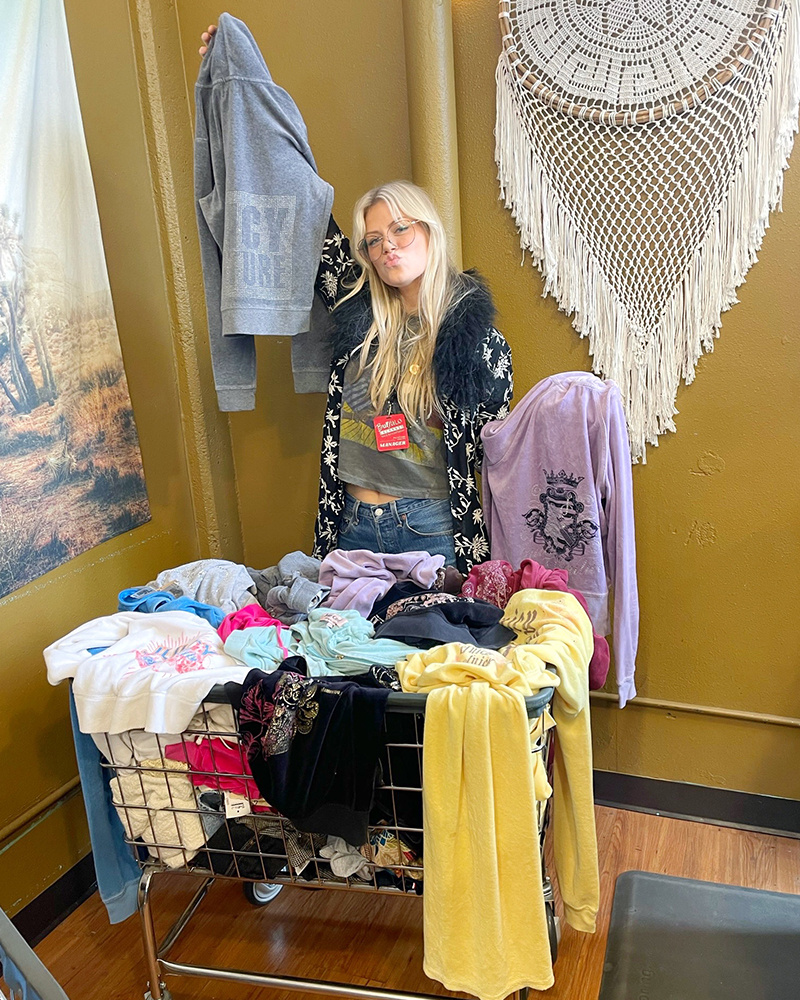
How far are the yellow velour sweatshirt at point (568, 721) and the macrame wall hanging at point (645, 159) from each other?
0.79 m

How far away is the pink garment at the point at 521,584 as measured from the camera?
1.46 metres

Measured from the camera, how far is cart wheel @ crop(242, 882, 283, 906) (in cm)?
191

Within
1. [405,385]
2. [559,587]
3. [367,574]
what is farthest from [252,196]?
[559,587]

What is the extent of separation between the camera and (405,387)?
1.83m

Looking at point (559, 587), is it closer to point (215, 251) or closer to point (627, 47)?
point (215, 251)

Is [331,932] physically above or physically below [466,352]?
below

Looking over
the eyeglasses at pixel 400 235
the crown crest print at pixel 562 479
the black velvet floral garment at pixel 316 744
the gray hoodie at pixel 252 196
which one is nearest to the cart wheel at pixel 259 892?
the black velvet floral garment at pixel 316 744

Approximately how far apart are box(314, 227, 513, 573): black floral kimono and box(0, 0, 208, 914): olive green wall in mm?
544

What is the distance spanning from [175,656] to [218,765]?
0.63 ft

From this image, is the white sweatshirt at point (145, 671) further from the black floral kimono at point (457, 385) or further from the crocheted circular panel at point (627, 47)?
the crocheted circular panel at point (627, 47)

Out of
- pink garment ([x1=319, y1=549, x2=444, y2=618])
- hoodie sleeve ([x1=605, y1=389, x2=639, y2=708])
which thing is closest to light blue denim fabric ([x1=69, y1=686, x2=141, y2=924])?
pink garment ([x1=319, y1=549, x2=444, y2=618])

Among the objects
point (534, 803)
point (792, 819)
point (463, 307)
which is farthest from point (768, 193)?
point (792, 819)

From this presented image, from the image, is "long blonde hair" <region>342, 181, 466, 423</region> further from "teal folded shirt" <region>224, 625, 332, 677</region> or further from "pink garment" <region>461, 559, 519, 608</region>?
"teal folded shirt" <region>224, 625, 332, 677</region>

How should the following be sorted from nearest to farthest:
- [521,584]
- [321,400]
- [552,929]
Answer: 1. [521,584]
2. [552,929]
3. [321,400]
